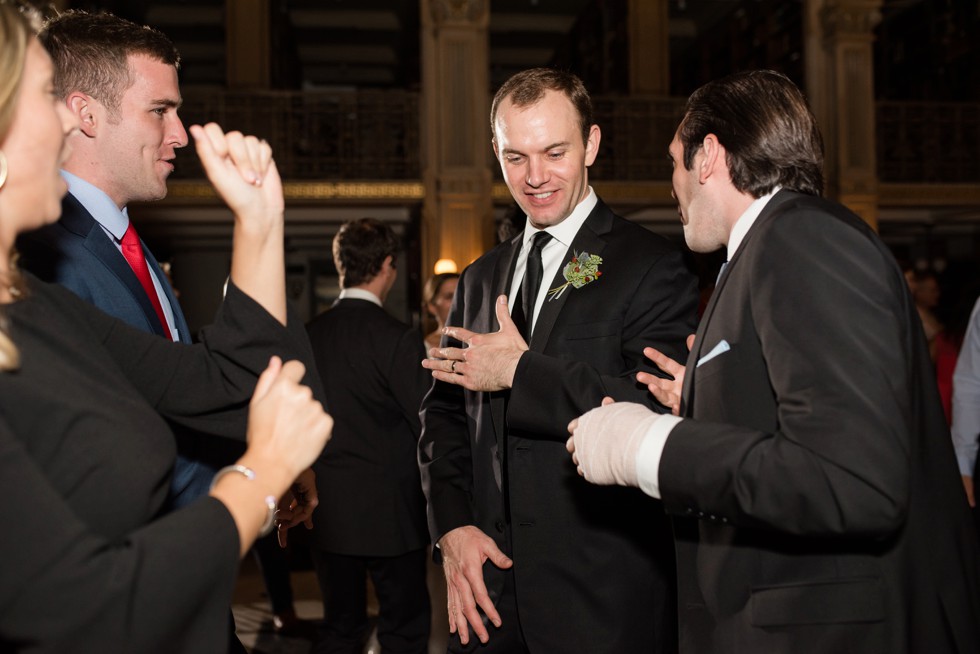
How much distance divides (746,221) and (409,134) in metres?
11.4

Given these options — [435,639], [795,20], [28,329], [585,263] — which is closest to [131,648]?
[28,329]

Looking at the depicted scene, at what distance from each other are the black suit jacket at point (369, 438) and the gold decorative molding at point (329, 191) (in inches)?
315

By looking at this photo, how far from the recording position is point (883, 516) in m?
1.27

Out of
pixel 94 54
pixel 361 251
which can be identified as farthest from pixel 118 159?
pixel 361 251

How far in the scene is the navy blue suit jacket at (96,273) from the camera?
5.63 feet

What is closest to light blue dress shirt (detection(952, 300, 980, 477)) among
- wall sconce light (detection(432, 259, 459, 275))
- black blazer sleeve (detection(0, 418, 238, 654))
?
black blazer sleeve (detection(0, 418, 238, 654))

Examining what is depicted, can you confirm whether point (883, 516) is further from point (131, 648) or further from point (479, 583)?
point (479, 583)

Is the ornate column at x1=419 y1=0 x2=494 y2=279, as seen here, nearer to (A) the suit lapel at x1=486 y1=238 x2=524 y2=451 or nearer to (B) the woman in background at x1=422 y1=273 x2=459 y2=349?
(B) the woman in background at x1=422 y1=273 x2=459 y2=349

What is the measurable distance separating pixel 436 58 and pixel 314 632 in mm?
8307

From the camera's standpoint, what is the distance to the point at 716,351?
1512 millimetres

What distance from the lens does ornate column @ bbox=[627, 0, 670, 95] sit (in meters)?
13.9

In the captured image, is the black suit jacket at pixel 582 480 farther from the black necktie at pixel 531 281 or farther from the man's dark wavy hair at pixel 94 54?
the man's dark wavy hair at pixel 94 54

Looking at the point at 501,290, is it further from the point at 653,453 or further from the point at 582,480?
the point at 653,453

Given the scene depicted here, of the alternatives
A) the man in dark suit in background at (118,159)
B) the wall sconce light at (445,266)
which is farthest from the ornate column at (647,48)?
the man in dark suit in background at (118,159)
